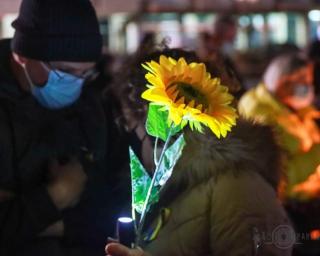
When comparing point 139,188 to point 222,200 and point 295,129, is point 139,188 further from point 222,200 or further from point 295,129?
point 295,129

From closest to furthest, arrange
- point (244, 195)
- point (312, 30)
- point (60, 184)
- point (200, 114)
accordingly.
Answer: point (200, 114)
point (244, 195)
point (60, 184)
point (312, 30)

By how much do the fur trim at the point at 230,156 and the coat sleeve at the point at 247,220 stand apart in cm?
4

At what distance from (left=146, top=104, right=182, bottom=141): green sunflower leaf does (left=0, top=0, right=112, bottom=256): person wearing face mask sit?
698mm

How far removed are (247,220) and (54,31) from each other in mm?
1036

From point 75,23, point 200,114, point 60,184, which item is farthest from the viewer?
point 75,23

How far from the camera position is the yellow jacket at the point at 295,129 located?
393cm

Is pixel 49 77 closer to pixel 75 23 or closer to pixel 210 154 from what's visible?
pixel 75 23

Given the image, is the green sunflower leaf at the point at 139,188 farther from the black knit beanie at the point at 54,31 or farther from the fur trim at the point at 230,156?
the black knit beanie at the point at 54,31

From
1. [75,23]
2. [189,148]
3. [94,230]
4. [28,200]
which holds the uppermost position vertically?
[75,23]

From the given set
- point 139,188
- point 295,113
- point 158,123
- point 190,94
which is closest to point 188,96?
point 190,94

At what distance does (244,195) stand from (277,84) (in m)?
2.43

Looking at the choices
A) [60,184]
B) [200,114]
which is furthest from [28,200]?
[200,114]

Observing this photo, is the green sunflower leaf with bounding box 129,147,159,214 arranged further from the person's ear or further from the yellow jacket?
the yellow jacket

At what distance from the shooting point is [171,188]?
2229 millimetres
